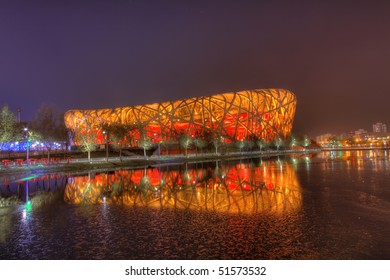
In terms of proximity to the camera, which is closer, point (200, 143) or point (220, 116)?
point (200, 143)

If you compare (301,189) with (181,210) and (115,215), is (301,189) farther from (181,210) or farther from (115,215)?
(115,215)

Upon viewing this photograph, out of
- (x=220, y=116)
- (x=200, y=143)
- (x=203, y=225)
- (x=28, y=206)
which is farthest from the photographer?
(x=220, y=116)

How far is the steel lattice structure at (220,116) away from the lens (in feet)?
312

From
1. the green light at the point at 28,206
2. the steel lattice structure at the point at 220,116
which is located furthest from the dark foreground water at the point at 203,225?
the steel lattice structure at the point at 220,116

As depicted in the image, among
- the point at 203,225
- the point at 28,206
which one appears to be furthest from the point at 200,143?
the point at 203,225

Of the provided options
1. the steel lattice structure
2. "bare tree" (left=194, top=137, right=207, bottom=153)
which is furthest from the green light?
the steel lattice structure

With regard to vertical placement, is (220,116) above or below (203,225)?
above

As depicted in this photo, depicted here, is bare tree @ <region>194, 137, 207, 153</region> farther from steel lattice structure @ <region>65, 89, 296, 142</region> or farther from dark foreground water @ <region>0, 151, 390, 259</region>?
dark foreground water @ <region>0, 151, 390, 259</region>

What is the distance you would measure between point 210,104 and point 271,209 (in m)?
83.8

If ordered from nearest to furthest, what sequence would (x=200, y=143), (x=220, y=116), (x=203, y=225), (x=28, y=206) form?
1. (x=203, y=225)
2. (x=28, y=206)
3. (x=200, y=143)
4. (x=220, y=116)

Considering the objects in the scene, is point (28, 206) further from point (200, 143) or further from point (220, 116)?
point (220, 116)

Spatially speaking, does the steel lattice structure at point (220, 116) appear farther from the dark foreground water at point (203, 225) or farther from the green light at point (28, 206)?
the dark foreground water at point (203, 225)

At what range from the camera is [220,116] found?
95250 mm

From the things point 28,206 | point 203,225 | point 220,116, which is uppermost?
point 220,116
